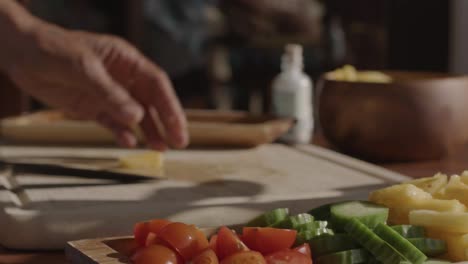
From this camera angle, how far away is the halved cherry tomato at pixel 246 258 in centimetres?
93

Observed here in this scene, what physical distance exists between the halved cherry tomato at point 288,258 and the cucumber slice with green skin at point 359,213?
0.11m

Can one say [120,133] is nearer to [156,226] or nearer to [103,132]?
[103,132]

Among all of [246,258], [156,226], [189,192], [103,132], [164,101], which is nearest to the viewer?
[246,258]

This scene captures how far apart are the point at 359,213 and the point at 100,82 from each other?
0.83 meters

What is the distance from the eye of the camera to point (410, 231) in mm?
1037

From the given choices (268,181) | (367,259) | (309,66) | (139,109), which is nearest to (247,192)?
(268,181)

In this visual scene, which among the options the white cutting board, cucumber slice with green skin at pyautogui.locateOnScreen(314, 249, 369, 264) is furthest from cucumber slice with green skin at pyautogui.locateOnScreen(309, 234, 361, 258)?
the white cutting board

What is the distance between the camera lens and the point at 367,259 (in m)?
1.01

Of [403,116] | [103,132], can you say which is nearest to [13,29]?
[103,132]

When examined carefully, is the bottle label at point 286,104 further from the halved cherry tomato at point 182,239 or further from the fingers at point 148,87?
the halved cherry tomato at point 182,239

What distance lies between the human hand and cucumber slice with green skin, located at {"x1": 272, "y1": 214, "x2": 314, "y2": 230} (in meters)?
0.73

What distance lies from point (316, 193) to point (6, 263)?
49cm

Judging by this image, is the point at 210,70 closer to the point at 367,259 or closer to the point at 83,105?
the point at 83,105

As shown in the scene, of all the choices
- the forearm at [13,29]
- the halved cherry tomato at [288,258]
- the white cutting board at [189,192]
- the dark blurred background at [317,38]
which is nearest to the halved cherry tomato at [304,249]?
the halved cherry tomato at [288,258]
